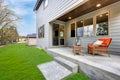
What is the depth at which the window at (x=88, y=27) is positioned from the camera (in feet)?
25.7

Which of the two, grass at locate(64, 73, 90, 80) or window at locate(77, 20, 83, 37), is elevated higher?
window at locate(77, 20, 83, 37)

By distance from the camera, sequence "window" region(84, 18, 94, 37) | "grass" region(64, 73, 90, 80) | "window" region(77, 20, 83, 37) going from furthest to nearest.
Answer: "window" region(77, 20, 83, 37), "window" region(84, 18, 94, 37), "grass" region(64, 73, 90, 80)

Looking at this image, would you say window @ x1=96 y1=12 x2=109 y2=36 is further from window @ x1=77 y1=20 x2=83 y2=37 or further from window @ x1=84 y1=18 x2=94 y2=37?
window @ x1=77 y1=20 x2=83 y2=37

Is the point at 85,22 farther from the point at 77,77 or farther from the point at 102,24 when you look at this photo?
the point at 77,77

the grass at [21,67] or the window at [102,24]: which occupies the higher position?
the window at [102,24]

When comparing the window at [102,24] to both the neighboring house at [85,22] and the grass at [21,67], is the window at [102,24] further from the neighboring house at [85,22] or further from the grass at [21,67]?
the grass at [21,67]

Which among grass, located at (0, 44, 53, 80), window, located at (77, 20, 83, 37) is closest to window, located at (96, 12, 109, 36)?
window, located at (77, 20, 83, 37)

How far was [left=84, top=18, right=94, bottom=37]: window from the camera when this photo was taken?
7.83m

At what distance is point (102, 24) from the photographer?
22.8 feet

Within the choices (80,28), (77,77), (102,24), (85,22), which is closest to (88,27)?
(85,22)

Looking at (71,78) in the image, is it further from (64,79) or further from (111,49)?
(111,49)

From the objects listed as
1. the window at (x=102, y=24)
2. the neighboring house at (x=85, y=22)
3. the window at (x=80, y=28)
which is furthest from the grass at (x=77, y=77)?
the window at (x=80, y=28)

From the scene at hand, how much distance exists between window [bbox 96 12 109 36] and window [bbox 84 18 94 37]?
59 cm

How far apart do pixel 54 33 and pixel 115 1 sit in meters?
5.92
